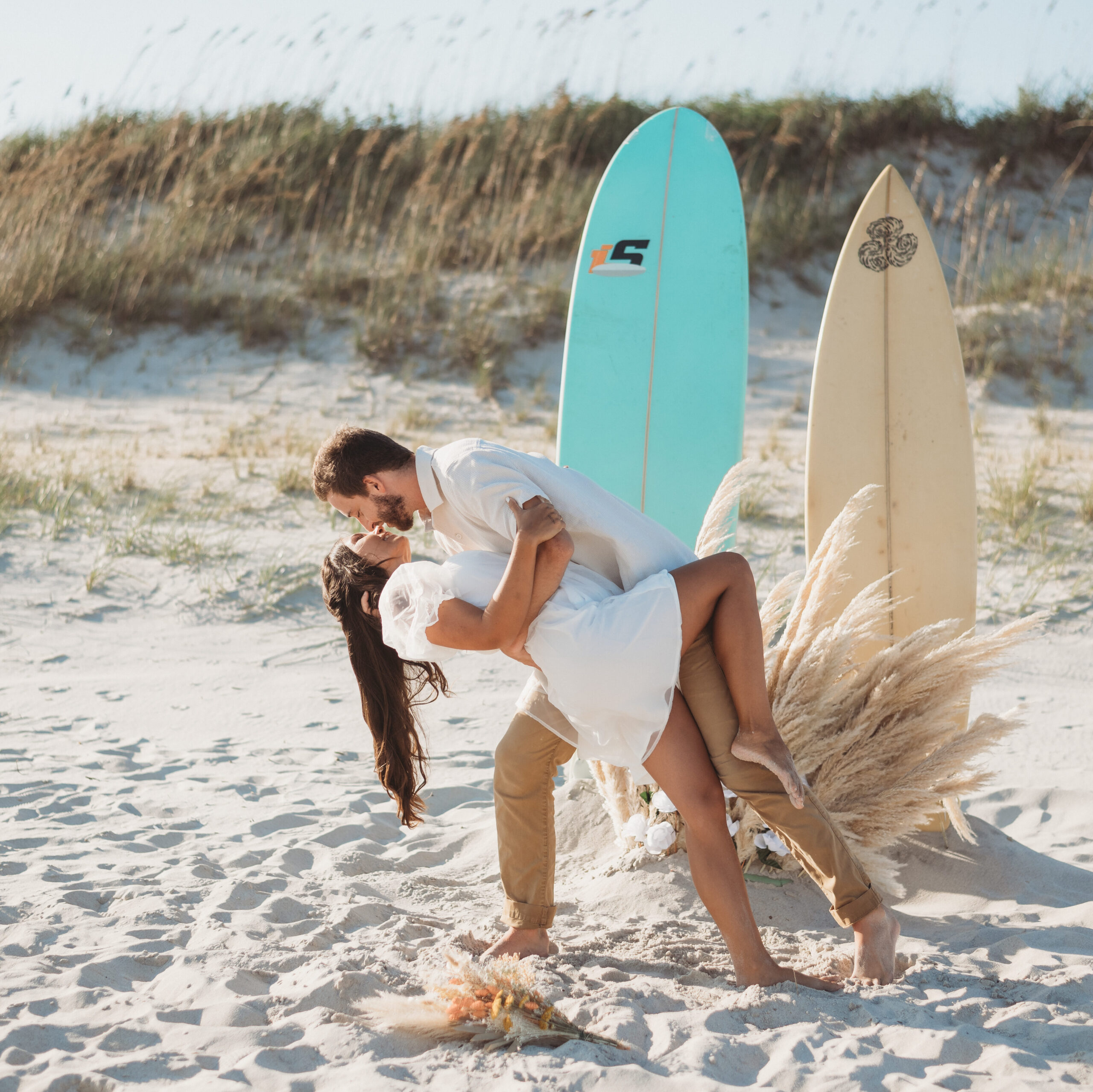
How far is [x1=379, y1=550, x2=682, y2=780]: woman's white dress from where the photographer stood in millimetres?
2010

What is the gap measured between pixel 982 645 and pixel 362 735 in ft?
7.74

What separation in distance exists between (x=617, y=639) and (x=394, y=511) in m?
0.59

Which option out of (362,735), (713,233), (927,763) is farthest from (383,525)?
(713,233)

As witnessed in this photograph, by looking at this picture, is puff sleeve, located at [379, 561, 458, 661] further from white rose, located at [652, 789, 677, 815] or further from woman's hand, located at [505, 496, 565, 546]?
white rose, located at [652, 789, 677, 815]

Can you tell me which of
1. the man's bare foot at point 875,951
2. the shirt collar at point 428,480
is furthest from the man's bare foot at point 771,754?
the shirt collar at point 428,480

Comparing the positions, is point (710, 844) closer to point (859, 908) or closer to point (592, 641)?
point (859, 908)

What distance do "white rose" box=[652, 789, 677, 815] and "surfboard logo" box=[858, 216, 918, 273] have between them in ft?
6.00

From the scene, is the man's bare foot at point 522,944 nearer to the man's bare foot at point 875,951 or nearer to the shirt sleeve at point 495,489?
the man's bare foot at point 875,951

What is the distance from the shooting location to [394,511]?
7.45 feet

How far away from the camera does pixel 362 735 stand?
13.1 ft

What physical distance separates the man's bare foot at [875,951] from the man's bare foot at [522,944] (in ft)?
2.26

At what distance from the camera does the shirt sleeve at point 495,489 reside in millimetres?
2051

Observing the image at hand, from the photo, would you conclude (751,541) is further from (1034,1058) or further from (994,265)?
(994,265)

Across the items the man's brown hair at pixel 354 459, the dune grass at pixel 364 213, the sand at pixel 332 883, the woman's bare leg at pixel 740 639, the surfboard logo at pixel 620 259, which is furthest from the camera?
the dune grass at pixel 364 213
